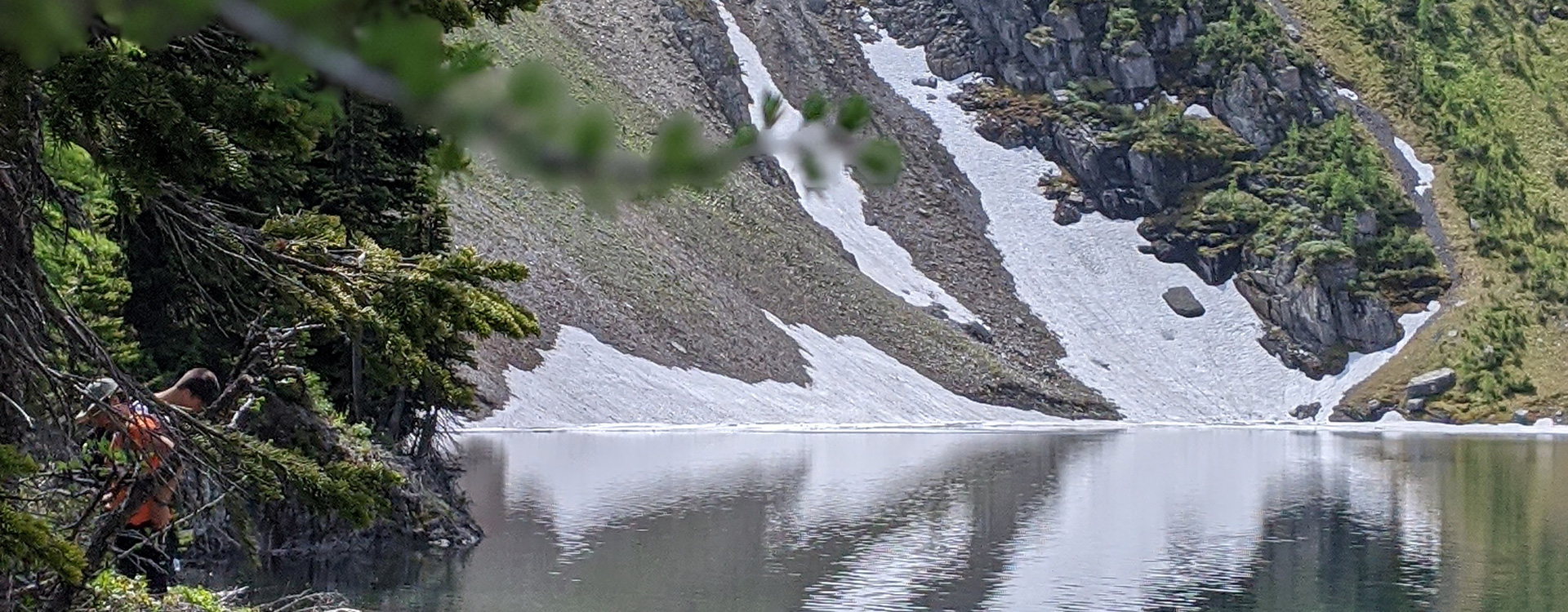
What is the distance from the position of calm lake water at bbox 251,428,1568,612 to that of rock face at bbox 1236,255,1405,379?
48.8m

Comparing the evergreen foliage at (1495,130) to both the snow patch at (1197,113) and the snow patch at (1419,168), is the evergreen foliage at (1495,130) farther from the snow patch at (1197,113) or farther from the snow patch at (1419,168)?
the snow patch at (1197,113)

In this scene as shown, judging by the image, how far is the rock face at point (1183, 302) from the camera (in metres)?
111

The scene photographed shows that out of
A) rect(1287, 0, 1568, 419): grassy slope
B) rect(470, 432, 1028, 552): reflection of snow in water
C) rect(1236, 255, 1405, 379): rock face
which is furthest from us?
rect(1236, 255, 1405, 379): rock face

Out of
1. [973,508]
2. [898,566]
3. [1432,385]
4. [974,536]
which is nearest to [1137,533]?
[974,536]

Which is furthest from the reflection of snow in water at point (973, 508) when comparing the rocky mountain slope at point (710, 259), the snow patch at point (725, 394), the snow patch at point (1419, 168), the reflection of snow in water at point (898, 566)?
the snow patch at point (1419, 168)

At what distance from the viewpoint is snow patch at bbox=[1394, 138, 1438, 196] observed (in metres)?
117

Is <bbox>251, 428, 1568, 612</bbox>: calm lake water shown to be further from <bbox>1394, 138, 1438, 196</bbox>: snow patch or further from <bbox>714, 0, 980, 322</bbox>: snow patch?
<bbox>1394, 138, 1438, 196</bbox>: snow patch

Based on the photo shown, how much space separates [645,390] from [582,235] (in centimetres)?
1340

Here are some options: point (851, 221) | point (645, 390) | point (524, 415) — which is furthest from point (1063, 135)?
point (524, 415)

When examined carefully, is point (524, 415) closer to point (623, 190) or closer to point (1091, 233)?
point (1091, 233)

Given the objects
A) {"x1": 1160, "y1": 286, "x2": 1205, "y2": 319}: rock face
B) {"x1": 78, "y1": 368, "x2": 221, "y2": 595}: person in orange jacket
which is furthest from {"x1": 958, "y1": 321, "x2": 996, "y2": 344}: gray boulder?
{"x1": 78, "y1": 368, "x2": 221, "y2": 595}: person in orange jacket

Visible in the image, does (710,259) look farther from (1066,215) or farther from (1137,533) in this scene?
(1137,533)

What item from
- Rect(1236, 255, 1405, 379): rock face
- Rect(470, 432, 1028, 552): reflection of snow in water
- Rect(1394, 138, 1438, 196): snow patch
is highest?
Rect(1394, 138, 1438, 196): snow patch

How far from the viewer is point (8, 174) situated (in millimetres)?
8102
